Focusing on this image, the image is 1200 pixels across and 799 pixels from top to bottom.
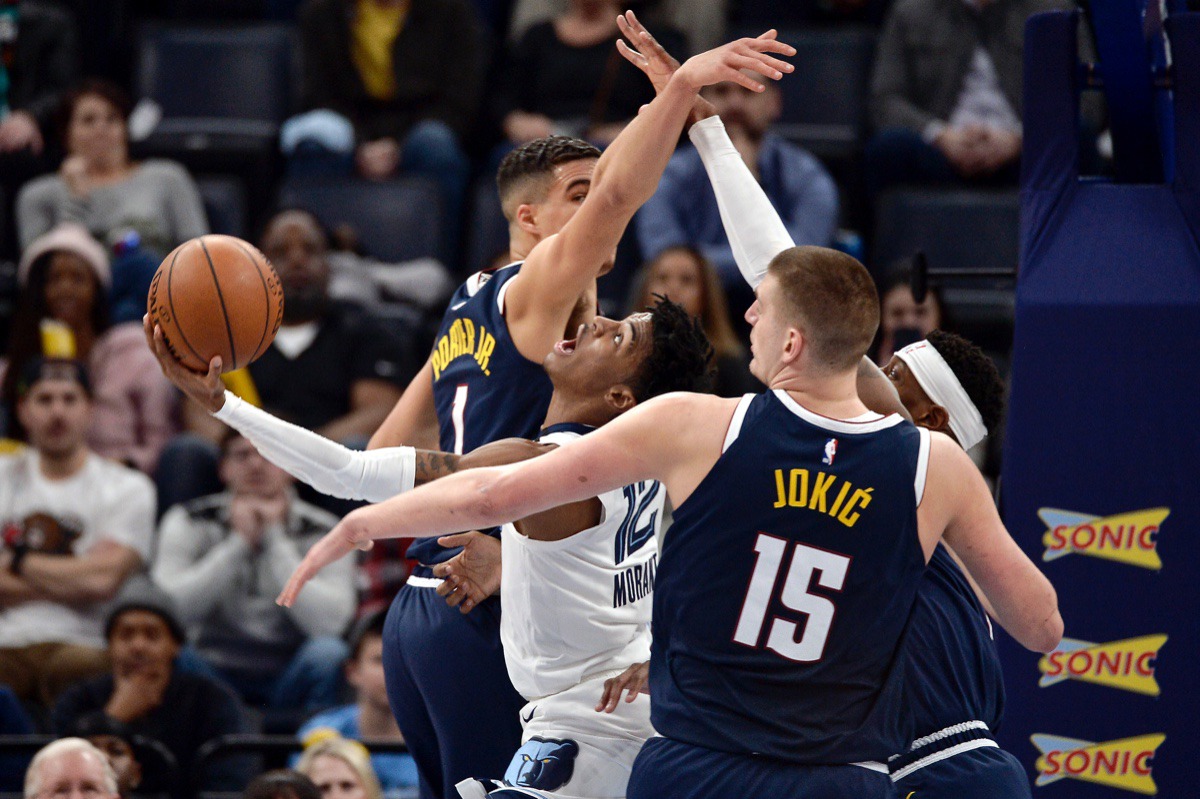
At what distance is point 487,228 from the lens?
9391mm

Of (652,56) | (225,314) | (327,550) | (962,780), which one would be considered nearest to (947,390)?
(962,780)

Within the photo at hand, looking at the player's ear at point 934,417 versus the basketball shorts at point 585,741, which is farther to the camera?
the player's ear at point 934,417

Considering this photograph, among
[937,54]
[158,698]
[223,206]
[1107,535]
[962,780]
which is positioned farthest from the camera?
[223,206]

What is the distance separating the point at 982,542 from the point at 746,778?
744 millimetres

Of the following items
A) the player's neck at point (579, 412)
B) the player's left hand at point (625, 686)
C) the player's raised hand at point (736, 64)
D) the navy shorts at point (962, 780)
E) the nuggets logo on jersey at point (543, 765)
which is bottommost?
the nuggets logo on jersey at point (543, 765)

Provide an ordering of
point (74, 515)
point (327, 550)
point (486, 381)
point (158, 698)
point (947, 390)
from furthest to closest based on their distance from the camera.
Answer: point (74, 515) < point (158, 698) < point (486, 381) < point (947, 390) < point (327, 550)

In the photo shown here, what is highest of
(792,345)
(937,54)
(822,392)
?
(937,54)

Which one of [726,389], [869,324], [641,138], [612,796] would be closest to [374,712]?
[726,389]

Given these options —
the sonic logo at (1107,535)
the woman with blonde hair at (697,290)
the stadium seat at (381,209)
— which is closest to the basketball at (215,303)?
the sonic logo at (1107,535)

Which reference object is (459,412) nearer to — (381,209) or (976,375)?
(976,375)

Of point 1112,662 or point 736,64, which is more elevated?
point 736,64

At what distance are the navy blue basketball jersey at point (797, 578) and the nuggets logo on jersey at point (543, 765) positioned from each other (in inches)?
21.8

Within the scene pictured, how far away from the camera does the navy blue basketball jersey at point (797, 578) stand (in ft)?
11.6

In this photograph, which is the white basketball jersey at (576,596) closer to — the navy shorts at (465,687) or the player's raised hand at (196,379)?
the navy shorts at (465,687)
